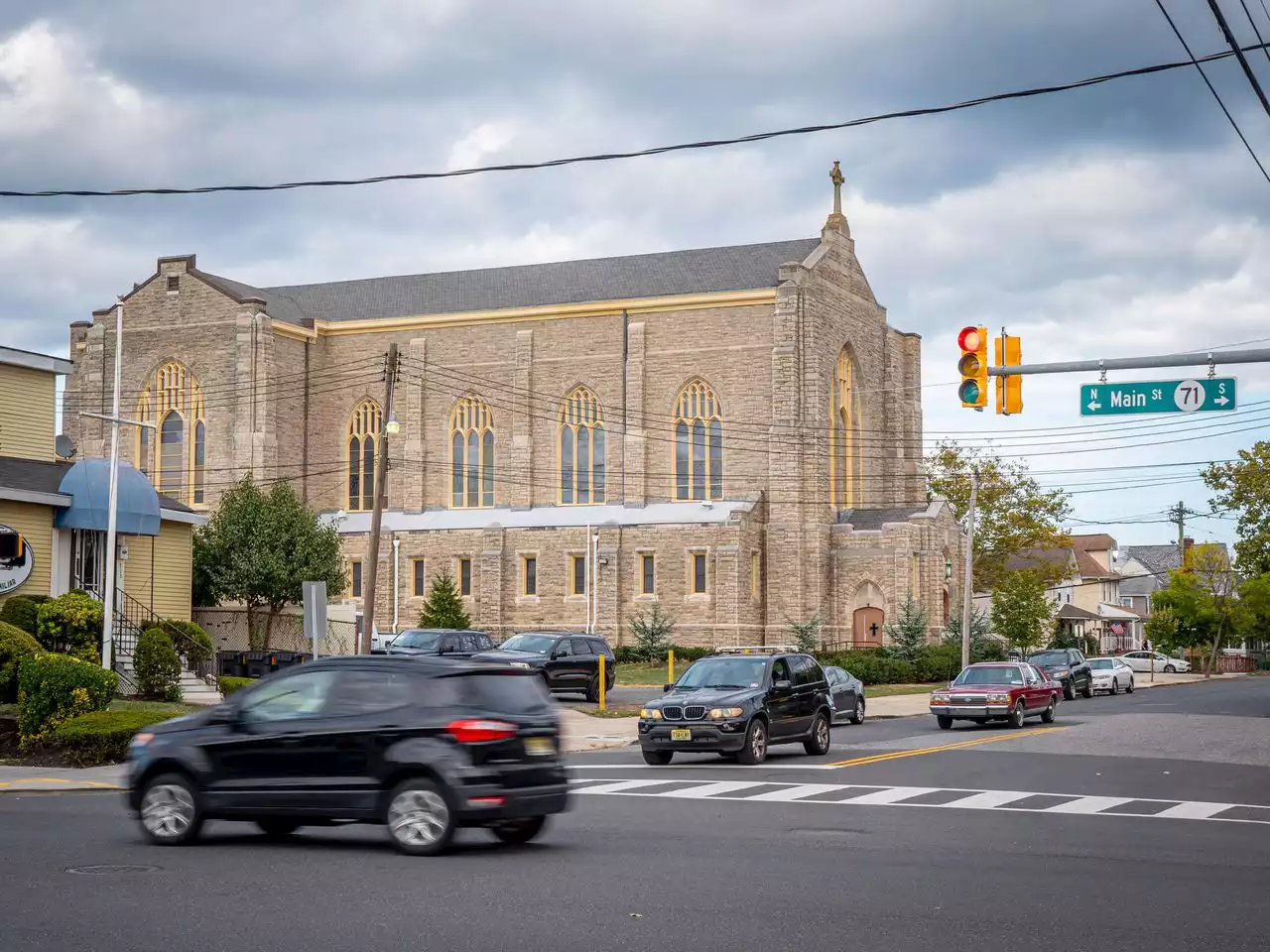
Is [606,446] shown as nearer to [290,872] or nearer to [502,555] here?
[502,555]

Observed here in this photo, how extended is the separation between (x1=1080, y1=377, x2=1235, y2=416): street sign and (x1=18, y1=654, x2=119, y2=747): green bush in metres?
15.3

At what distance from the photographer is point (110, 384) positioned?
214 ft

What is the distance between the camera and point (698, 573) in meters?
59.6

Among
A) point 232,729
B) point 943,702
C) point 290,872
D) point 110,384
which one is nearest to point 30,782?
point 232,729

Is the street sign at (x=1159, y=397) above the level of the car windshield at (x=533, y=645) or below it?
above

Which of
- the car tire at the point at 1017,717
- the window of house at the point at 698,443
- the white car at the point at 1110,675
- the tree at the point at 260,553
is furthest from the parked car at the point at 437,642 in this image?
the white car at the point at 1110,675

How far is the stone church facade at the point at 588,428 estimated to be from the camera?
196ft

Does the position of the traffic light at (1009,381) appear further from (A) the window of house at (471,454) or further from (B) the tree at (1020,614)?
(A) the window of house at (471,454)

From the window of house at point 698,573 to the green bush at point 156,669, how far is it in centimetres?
3045

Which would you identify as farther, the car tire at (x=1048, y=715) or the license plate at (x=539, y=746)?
the car tire at (x=1048, y=715)

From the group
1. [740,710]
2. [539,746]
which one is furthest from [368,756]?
[740,710]

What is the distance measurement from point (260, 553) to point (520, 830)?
3482cm

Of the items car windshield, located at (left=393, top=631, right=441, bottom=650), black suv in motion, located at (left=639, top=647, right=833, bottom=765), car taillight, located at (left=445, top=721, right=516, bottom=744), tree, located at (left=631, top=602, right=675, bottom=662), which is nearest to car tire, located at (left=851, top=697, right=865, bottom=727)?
black suv in motion, located at (left=639, top=647, right=833, bottom=765)

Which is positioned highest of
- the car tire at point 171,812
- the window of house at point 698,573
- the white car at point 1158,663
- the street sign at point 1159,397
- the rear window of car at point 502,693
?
the street sign at point 1159,397
